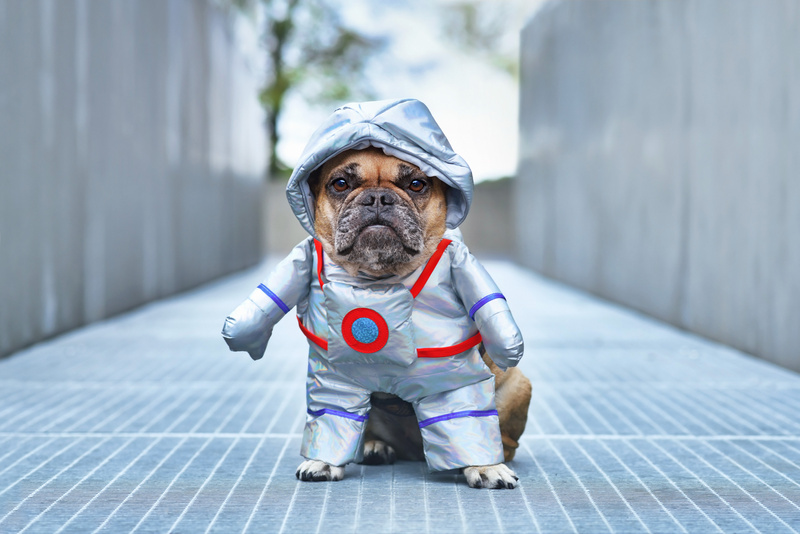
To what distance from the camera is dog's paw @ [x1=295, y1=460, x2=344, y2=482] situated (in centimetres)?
261

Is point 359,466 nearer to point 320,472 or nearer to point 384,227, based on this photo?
point 320,472

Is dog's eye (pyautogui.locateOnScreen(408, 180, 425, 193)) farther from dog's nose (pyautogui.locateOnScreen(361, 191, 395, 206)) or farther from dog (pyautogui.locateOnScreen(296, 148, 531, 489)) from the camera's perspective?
dog's nose (pyautogui.locateOnScreen(361, 191, 395, 206))

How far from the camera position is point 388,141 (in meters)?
2.38

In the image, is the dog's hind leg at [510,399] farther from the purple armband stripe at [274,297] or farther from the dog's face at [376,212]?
the purple armband stripe at [274,297]

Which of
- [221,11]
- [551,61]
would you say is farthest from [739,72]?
[221,11]

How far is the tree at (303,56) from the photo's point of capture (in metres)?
23.0

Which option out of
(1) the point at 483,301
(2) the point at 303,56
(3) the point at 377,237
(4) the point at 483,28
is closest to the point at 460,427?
(1) the point at 483,301

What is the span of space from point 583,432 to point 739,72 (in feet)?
11.0

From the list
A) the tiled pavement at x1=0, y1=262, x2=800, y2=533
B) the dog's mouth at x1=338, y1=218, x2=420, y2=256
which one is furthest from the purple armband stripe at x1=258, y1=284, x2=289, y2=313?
the tiled pavement at x1=0, y1=262, x2=800, y2=533

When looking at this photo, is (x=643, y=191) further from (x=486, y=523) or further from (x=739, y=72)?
(x=486, y=523)

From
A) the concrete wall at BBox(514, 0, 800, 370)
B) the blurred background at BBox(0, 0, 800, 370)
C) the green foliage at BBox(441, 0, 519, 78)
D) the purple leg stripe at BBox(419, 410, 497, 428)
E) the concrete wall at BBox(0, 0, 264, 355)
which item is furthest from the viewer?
the green foliage at BBox(441, 0, 519, 78)

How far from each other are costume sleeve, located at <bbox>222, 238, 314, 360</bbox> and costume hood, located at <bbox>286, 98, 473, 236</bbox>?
0.19m

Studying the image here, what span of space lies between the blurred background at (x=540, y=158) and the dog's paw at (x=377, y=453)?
301 cm

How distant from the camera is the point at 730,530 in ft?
7.21
